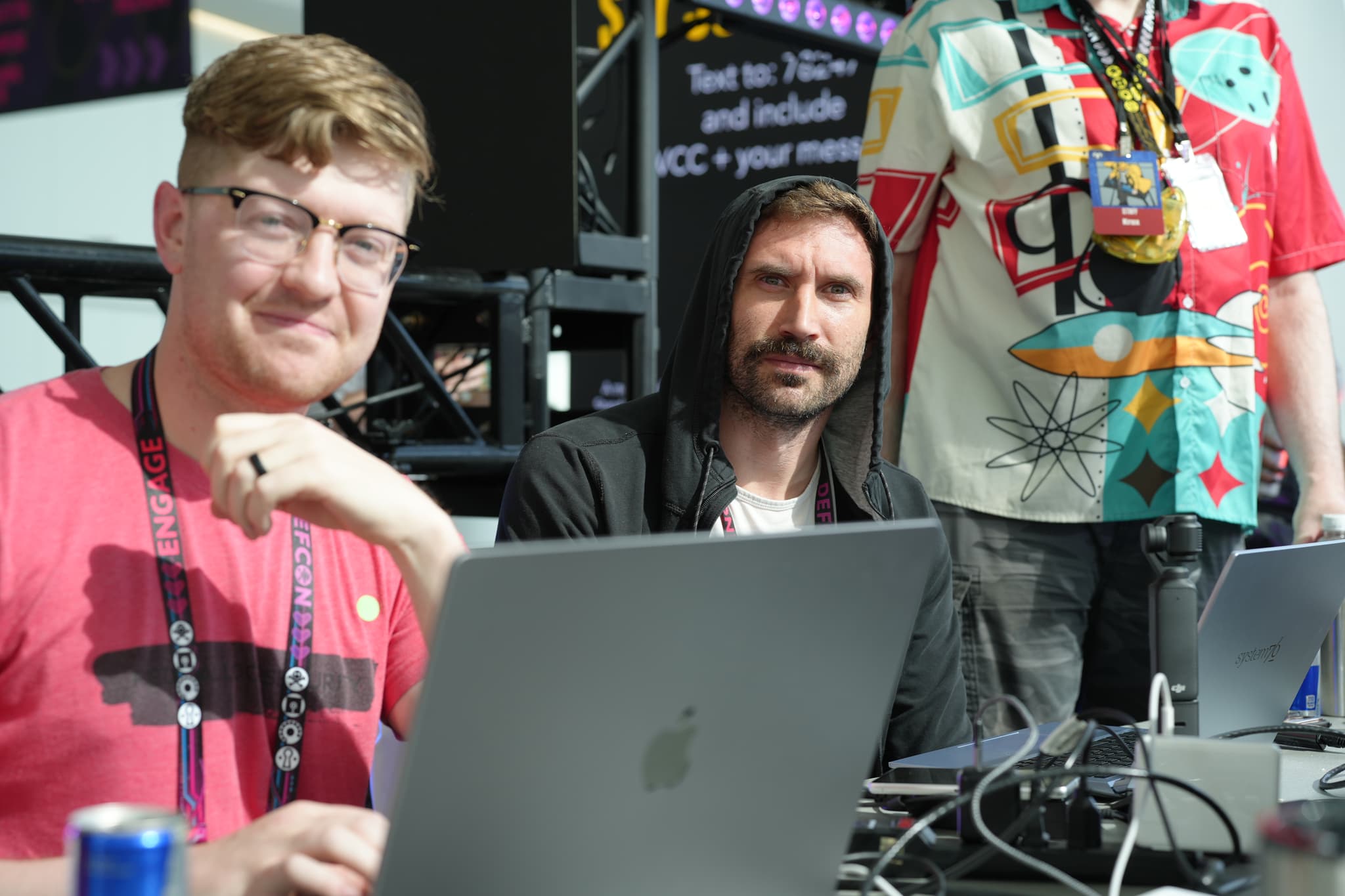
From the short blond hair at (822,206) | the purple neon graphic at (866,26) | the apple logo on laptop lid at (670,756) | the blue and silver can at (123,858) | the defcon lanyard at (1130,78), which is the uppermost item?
the purple neon graphic at (866,26)

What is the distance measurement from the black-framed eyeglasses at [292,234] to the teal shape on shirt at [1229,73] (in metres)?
1.71

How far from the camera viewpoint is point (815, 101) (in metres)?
5.85

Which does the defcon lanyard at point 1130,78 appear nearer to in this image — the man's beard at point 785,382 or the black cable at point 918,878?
the man's beard at point 785,382

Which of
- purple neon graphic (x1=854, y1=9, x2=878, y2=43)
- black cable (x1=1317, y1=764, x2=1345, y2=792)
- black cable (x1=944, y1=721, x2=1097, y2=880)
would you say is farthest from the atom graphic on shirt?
purple neon graphic (x1=854, y1=9, x2=878, y2=43)

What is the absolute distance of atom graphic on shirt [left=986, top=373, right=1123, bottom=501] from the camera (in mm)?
2266

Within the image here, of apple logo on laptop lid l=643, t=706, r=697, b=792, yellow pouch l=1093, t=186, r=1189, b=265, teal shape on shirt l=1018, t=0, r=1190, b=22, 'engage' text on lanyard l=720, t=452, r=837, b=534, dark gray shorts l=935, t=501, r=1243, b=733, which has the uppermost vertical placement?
teal shape on shirt l=1018, t=0, r=1190, b=22

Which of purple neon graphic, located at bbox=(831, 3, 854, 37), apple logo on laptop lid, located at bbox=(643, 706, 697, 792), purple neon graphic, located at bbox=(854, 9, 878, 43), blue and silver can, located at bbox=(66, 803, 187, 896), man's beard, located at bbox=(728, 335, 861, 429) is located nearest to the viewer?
blue and silver can, located at bbox=(66, 803, 187, 896)

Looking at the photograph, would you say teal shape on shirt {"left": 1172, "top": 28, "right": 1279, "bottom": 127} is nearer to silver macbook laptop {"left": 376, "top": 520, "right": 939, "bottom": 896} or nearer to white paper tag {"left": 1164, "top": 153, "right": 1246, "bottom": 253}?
white paper tag {"left": 1164, "top": 153, "right": 1246, "bottom": 253}

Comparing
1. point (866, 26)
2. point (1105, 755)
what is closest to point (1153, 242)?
point (1105, 755)

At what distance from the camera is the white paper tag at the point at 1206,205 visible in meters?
2.28

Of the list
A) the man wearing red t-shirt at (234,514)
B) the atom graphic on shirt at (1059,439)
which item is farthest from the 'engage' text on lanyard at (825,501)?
the man wearing red t-shirt at (234,514)

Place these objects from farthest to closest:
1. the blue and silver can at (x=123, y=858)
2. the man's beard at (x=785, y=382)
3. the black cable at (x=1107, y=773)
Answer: the man's beard at (x=785, y=382) < the black cable at (x=1107, y=773) < the blue and silver can at (x=123, y=858)

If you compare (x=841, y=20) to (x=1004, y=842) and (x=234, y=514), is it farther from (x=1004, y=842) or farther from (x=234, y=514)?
(x=234, y=514)

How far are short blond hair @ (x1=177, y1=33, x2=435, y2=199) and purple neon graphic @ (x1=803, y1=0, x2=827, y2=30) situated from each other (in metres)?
3.76
